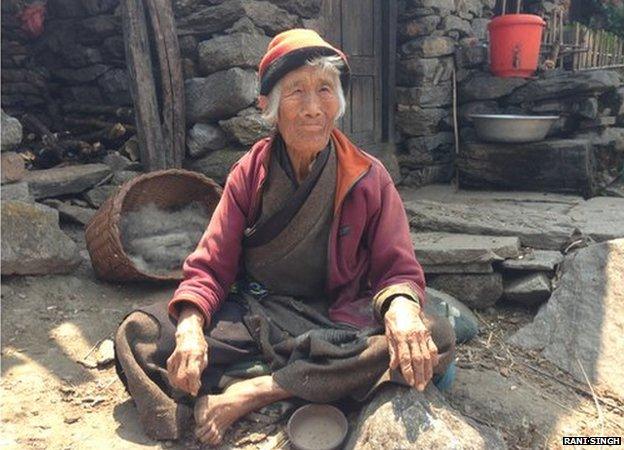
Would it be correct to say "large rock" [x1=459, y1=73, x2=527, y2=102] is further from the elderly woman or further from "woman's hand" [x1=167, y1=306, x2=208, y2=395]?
"woman's hand" [x1=167, y1=306, x2=208, y2=395]

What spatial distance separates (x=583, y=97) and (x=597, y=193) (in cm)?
99

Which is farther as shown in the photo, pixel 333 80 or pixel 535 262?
pixel 535 262

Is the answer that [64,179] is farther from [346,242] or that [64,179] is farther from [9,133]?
[346,242]

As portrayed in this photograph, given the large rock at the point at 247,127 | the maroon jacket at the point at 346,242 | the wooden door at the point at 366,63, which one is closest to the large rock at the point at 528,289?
the maroon jacket at the point at 346,242

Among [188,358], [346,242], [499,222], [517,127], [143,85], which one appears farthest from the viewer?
[517,127]

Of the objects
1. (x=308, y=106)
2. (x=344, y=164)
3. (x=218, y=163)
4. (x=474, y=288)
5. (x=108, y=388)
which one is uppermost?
(x=308, y=106)

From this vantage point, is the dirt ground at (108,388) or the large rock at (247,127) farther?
the large rock at (247,127)

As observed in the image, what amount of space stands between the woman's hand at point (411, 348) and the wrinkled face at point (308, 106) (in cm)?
76

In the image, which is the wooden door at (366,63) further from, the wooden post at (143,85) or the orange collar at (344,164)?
the orange collar at (344,164)

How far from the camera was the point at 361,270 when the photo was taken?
2416 millimetres

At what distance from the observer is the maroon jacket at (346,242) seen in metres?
2.26

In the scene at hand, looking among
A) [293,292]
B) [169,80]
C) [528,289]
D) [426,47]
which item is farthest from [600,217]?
[169,80]

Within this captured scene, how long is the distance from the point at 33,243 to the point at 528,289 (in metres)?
2.76

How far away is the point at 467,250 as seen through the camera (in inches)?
132
